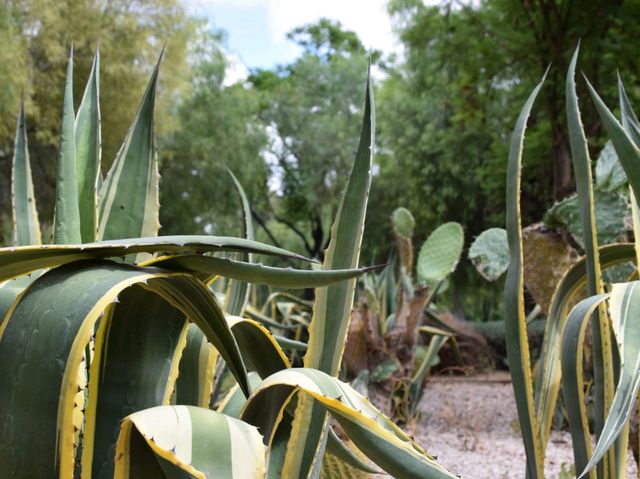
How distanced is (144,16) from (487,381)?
26.4 ft

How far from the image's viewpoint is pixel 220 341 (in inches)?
23.7

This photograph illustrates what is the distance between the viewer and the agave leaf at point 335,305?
26.6 inches

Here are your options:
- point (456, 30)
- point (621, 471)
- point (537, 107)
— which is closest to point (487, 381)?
point (537, 107)

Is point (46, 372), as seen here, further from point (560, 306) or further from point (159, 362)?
point (560, 306)

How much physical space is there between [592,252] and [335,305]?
0.40 m

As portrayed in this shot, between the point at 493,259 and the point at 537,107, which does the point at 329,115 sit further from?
the point at 493,259

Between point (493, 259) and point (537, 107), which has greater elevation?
point (537, 107)

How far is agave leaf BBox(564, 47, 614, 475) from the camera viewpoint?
3.01ft

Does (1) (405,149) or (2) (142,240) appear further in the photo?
(1) (405,149)

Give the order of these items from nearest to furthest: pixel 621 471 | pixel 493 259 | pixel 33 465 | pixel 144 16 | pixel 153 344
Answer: pixel 33 465 → pixel 153 344 → pixel 621 471 → pixel 493 259 → pixel 144 16

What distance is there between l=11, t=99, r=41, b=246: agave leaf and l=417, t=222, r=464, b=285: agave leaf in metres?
2.76

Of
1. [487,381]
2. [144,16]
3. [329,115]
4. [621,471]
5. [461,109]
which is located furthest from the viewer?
[329,115]

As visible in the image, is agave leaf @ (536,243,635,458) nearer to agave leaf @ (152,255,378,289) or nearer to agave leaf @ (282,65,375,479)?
Answer: agave leaf @ (282,65,375,479)

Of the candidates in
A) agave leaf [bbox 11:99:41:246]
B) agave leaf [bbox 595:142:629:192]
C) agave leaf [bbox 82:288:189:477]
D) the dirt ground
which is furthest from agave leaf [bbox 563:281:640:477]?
agave leaf [bbox 595:142:629:192]
